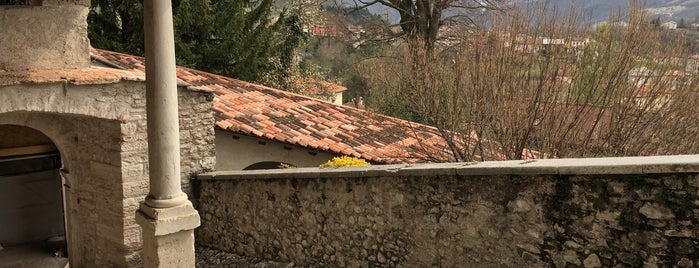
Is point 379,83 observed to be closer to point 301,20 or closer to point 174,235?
point 301,20

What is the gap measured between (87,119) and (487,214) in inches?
216

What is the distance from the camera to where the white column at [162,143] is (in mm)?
4328

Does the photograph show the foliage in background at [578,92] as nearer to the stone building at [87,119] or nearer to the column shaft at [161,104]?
the stone building at [87,119]

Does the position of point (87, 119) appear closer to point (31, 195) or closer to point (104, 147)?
point (104, 147)

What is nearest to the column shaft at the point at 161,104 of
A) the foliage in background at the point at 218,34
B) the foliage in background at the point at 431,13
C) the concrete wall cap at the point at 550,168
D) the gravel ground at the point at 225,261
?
the concrete wall cap at the point at 550,168

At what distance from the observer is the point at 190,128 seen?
744 cm

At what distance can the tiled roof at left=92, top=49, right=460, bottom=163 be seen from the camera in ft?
29.6

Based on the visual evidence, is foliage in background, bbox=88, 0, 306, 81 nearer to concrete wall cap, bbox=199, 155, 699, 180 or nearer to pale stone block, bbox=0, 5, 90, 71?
pale stone block, bbox=0, 5, 90, 71

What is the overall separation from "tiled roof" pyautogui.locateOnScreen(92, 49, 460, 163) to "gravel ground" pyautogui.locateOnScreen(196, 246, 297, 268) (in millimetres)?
2049

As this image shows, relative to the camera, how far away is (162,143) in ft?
14.6

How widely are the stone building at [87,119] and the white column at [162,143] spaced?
2.18 metres

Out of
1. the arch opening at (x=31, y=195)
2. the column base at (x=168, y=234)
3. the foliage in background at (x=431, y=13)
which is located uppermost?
the foliage in background at (x=431, y=13)

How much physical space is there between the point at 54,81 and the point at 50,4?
952 mm

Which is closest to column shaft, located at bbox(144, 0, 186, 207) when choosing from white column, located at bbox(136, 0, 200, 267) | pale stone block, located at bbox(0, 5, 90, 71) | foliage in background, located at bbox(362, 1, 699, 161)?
white column, located at bbox(136, 0, 200, 267)
